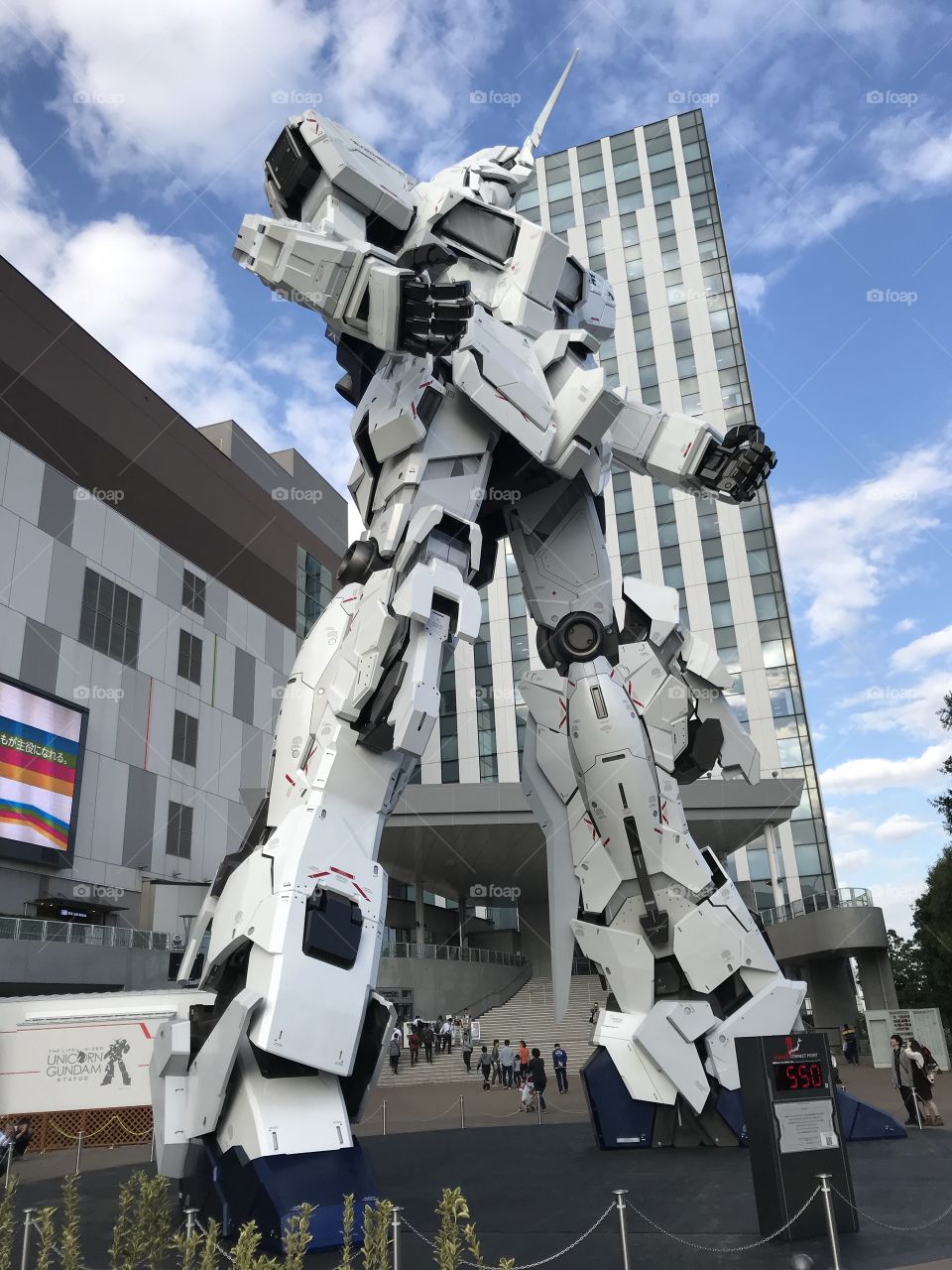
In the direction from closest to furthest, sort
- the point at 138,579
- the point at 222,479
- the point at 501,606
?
1. the point at 138,579
2. the point at 222,479
3. the point at 501,606

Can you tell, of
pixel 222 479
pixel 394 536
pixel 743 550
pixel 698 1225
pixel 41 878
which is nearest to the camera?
pixel 698 1225

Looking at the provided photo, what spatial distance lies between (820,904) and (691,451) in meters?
24.7

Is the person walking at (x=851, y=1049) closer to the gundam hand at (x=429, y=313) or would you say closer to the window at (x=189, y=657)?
the window at (x=189, y=657)

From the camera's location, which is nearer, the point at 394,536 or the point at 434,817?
the point at 394,536

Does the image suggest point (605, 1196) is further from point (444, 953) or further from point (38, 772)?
point (444, 953)

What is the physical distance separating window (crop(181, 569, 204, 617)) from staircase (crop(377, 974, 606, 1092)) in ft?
55.9

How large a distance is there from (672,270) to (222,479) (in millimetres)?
26855

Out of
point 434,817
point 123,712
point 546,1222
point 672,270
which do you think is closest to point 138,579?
point 123,712

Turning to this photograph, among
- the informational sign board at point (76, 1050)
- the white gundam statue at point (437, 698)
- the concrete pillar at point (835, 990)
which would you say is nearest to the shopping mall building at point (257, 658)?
the concrete pillar at point (835, 990)

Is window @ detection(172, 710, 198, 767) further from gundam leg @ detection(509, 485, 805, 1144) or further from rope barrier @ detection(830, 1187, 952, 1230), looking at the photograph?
rope barrier @ detection(830, 1187, 952, 1230)

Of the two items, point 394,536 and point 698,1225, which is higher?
point 394,536

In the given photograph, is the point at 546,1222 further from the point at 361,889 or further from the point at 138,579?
the point at 138,579

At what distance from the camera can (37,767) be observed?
26172 mm

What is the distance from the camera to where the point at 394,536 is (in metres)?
6.32
